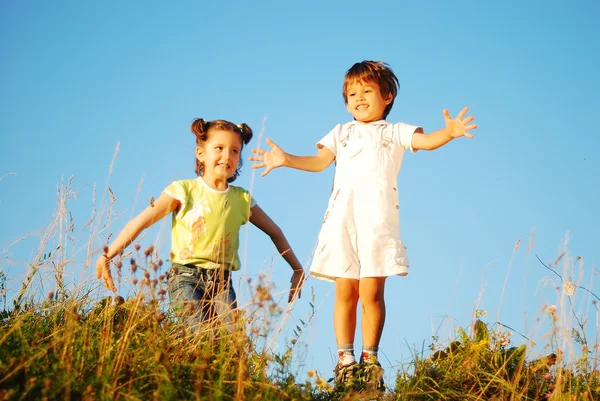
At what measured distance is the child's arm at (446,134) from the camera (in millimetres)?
4762

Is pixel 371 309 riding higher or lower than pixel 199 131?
lower

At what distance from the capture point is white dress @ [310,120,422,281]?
4.77 m

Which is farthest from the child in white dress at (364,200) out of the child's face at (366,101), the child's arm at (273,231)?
the child's arm at (273,231)

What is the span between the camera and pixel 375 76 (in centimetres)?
516

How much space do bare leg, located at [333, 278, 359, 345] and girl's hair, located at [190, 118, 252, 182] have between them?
1.40 meters

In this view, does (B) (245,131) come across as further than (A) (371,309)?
Yes

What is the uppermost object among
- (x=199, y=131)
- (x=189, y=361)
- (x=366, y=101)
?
(x=366, y=101)

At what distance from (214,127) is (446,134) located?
188 centimetres

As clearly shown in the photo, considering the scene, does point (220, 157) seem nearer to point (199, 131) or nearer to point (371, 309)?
point (199, 131)

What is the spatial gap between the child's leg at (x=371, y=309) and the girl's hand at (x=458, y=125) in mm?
1179

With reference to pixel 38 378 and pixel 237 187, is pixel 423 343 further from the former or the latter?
pixel 38 378

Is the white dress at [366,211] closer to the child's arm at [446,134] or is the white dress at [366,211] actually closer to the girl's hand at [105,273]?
the child's arm at [446,134]

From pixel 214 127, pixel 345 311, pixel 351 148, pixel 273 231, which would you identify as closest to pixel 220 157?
pixel 214 127

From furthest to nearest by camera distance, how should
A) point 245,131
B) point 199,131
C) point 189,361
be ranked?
point 245,131, point 199,131, point 189,361
